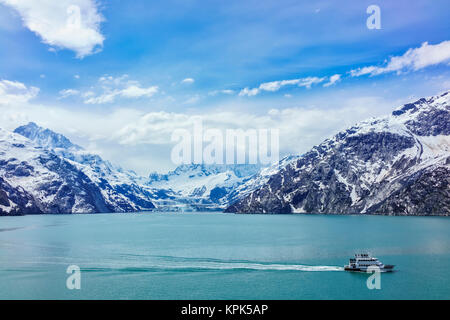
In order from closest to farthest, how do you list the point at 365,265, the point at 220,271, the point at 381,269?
the point at 381,269
the point at 220,271
the point at 365,265

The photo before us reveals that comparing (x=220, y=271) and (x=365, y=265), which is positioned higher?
(x=365, y=265)

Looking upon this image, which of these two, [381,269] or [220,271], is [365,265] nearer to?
[381,269]

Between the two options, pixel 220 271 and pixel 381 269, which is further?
pixel 220 271

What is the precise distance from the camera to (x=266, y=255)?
461 feet

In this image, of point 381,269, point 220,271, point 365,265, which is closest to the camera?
point 381,269

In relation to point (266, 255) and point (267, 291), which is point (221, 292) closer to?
point (267, 291)

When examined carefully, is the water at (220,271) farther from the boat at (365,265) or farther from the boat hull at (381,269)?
the boat at (365,265)

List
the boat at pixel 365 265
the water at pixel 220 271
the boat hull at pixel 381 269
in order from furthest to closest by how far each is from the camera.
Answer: the boat at pixel 365 265 → the boat hull at pixel 381 269 → the water at pixel 220 271

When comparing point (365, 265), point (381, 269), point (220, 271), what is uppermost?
point (365, 265)

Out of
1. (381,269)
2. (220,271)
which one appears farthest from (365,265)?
(220,271)

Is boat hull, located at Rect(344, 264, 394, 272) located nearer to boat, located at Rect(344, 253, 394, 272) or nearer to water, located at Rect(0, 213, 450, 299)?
boat, located at Rect(344, 253, 394, 272)

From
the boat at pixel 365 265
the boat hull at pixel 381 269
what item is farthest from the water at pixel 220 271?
the boat at pixel 365 265

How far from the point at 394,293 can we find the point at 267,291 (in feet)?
92.2

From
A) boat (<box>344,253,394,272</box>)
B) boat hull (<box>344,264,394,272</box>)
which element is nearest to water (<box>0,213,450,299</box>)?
boat hull (<box>344,264,394,272</box>)
